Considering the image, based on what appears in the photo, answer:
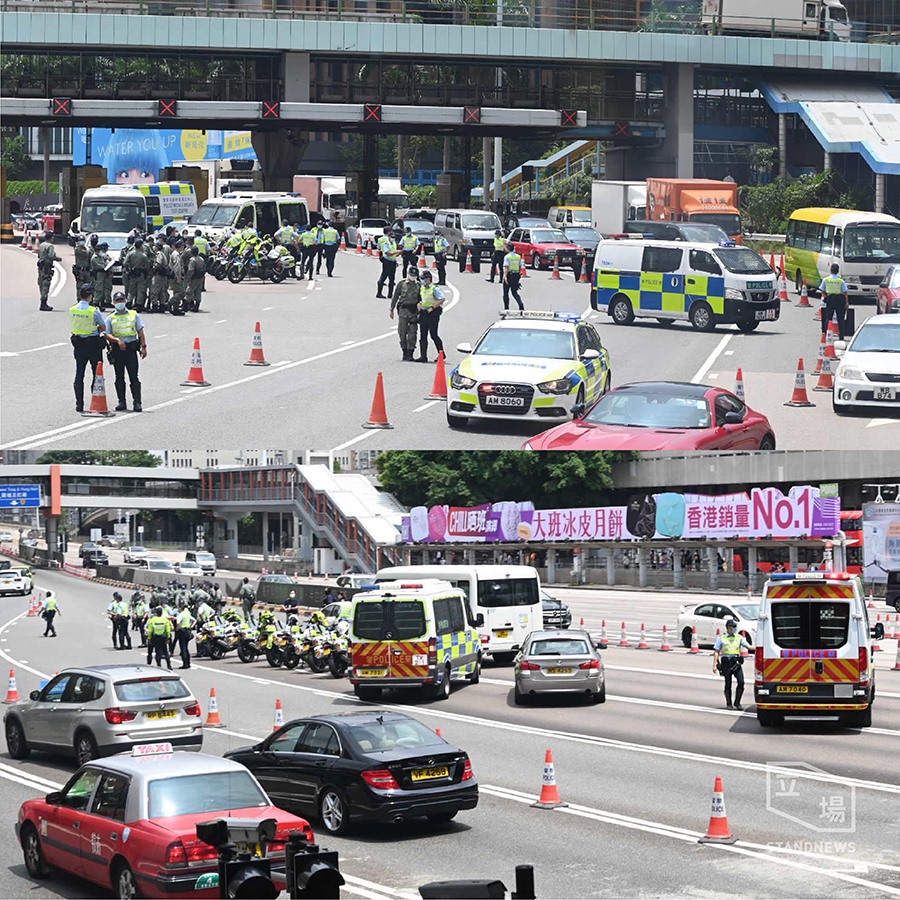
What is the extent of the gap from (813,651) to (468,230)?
40.8 m

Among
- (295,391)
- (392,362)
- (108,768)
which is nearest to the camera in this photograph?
(108,768)

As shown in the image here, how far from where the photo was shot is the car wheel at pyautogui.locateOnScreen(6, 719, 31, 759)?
21.0 meters

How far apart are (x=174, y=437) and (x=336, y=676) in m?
6.77

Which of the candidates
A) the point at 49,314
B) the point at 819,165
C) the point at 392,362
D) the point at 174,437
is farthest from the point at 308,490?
the point at 174,437

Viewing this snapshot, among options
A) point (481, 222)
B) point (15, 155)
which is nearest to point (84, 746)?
point (481, 222)

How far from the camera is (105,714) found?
19.9 metres

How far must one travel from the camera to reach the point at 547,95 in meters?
74.1

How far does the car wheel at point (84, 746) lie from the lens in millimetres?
19812

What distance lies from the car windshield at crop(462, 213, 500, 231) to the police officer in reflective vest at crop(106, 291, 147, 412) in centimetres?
3389

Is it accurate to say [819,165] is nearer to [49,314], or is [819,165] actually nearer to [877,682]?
[49,314]

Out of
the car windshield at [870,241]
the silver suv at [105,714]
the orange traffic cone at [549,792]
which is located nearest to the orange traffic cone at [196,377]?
the silver suv at [105,714]

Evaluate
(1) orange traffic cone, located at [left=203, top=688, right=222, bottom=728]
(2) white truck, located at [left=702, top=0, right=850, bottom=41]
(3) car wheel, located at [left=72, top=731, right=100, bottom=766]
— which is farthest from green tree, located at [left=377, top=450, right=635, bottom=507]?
(3) car wheel, located at [left=72, top=731, right=100, bottom=766]

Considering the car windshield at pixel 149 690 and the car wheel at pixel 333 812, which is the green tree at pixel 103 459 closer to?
the car windshield at pixel 149 690

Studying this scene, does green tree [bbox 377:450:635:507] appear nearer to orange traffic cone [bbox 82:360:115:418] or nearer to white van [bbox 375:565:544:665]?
Result: white van [bbox 375:565:544:665]
